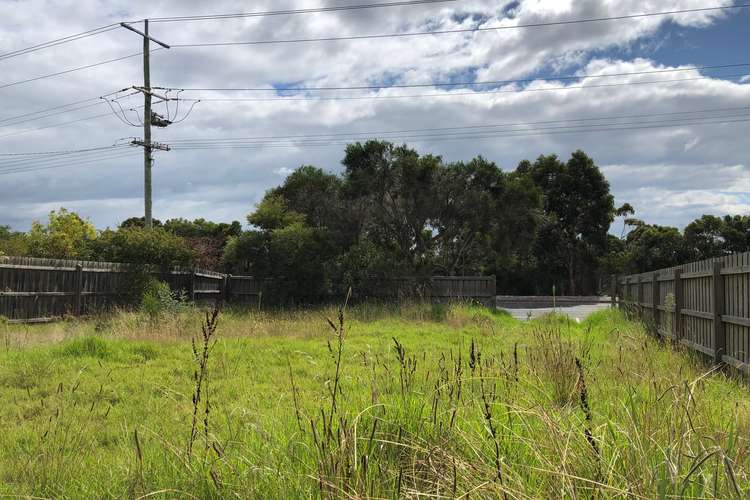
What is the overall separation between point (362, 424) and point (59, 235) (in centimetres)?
3215

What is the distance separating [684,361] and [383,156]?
17.5 metres

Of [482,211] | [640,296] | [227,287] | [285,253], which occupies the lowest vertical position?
[227,287]

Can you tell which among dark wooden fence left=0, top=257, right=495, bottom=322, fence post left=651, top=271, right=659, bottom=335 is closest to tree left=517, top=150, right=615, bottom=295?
dark wooden fence left=0, top=257, right=495, bottom=322

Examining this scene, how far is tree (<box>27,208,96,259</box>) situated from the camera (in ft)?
95.0

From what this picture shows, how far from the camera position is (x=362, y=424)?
359 cm

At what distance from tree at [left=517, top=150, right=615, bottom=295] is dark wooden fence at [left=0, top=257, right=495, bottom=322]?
1740 cm

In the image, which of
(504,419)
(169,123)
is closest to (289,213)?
(169,123)

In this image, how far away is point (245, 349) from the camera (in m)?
10.0

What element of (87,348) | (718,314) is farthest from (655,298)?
(87,348)

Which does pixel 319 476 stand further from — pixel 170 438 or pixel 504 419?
pixel 170 438

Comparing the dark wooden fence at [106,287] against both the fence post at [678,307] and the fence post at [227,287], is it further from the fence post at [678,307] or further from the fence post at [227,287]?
the fence post at [678,307]

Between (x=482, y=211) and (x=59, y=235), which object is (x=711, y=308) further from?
(x=59, y=235)

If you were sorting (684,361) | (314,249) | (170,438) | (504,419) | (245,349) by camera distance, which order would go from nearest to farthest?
(504,419), (170,438), (684,361), (245,349), (314,249)

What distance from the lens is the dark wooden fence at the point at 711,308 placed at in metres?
6.75
